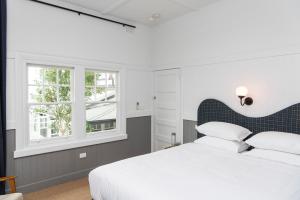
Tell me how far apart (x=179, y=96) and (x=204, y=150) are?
139 cm

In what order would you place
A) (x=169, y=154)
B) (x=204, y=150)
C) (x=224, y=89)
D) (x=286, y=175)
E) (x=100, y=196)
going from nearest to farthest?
(x=286, y=175), (x=100, y=196), (x=169, y=154), (x=204, y=150), (x=224, y=89)

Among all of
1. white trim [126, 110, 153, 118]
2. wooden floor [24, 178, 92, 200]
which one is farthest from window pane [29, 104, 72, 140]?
white trim [126, 110, 153, 118]

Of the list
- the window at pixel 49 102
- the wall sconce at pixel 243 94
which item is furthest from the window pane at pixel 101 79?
the wall sconce at pixel 243 94

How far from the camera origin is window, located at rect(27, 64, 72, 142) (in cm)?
301

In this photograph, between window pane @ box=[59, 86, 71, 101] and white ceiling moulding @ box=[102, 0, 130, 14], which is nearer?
white ceiling moulding @ box=[102, 0, 130, 14]

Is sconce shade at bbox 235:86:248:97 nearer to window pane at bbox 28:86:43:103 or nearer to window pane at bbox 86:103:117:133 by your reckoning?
window pane at bbox 86:103:117:133

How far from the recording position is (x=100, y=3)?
3230 millimetres

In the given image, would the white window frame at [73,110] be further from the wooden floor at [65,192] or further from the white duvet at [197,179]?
the white duvet at [197,179]

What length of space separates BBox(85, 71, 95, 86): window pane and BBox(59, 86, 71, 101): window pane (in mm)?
340

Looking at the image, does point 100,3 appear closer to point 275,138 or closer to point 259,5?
point 259,5

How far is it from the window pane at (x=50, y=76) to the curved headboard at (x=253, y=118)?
246cm

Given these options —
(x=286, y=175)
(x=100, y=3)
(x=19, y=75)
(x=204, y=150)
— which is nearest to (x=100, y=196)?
(x=204, y=150)

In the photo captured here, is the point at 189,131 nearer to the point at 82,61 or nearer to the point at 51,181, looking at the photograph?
the point at 82,61

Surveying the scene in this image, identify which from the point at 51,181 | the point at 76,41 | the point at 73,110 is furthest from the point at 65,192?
the point at 76,41
